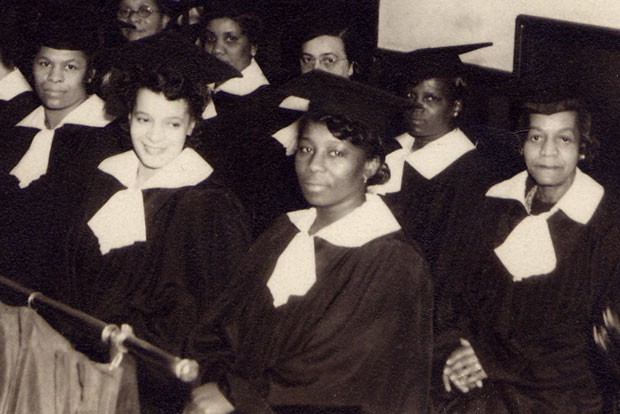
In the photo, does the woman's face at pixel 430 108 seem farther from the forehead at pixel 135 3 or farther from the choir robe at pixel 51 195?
the forehead at pixel 135 3

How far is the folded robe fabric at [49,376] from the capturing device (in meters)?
1.88

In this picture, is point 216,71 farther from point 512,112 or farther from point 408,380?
point 408,380

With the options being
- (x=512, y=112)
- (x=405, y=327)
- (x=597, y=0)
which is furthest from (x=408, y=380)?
(x=597, y=0)

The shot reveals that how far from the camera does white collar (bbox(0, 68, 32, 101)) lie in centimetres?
457

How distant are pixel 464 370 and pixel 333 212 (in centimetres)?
80

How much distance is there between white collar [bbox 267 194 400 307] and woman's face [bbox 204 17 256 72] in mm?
2274

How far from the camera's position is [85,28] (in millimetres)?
3998

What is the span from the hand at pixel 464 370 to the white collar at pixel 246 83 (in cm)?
240

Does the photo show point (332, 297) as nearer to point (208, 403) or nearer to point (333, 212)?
point (333, 212)

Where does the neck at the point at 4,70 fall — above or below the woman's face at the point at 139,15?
below

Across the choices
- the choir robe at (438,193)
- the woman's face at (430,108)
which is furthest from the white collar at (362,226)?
the woman's face at (430,108)

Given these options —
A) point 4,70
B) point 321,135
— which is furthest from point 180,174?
point 4,70

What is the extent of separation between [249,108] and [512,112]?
6.35 feet

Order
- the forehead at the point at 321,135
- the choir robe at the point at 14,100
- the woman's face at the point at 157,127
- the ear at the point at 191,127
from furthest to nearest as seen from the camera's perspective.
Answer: the choir robe at the point at 14,100 → the ear at the point at 191,127 → the woman's face at the point at 157,127 → the forehead at the point at 321,135
